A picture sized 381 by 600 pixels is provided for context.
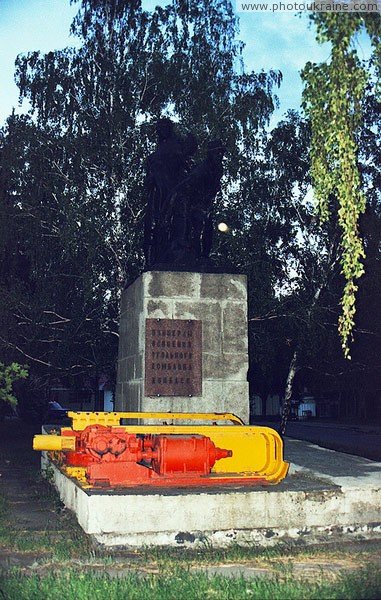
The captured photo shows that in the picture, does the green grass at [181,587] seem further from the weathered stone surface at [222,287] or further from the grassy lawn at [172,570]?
the weathered stone surface at [222,287]

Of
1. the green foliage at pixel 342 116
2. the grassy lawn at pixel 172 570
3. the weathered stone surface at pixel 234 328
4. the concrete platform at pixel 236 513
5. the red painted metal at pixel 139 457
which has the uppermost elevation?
the green foliage at pixel 342 116

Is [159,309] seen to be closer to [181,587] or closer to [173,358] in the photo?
[173,358]

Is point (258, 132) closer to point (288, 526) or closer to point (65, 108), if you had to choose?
point (65, 108)

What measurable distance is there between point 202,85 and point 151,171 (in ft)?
30.1

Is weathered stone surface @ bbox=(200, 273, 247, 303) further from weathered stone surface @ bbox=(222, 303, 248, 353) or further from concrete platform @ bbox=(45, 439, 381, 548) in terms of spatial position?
concrete platform @ bbox=(45, 439, 381, 548)

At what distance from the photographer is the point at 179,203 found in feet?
35.0

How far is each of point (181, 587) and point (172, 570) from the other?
0.59 m

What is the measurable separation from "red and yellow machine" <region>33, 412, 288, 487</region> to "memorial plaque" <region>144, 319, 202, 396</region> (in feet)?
6.96

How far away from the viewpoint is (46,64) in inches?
786

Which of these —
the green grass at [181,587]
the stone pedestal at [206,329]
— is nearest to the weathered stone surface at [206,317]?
the stone pedestal at [206,329]

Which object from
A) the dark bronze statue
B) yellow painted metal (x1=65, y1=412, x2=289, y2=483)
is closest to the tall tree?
the dark bronze statue

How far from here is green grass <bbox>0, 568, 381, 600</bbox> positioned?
14.4 ft

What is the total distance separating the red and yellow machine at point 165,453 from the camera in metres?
6.48

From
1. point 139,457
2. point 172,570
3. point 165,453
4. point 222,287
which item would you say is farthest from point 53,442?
point 222,287
